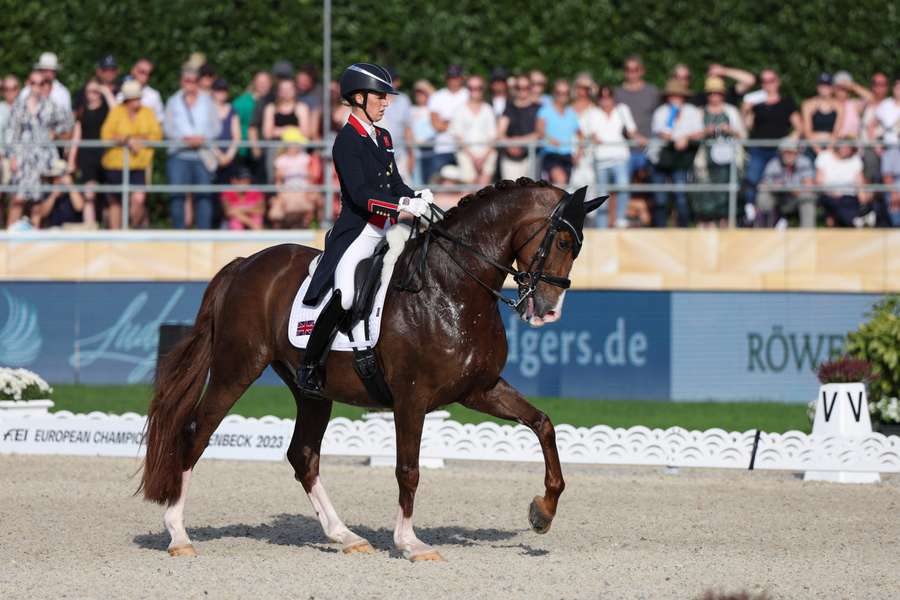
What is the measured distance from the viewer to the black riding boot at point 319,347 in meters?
9.02

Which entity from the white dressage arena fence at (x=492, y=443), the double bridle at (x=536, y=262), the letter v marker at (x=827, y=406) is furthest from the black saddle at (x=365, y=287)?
the letter v marker at (x=827, y=406)

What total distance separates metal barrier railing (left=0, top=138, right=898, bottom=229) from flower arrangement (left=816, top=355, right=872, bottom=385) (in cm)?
487

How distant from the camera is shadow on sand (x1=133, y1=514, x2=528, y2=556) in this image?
9492mm

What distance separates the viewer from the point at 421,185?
61.0 feet

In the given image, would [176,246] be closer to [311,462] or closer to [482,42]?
[482,42]

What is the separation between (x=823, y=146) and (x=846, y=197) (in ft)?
2.36

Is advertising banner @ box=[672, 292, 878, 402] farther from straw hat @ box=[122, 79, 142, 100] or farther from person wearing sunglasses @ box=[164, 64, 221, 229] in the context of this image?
straw hat @ box=[122, 79, 142, 100]

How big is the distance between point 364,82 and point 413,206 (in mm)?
906

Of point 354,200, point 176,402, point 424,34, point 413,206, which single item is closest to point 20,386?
point 176,402

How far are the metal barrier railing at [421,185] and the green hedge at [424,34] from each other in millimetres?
3518

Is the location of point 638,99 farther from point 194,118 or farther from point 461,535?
point 461,535

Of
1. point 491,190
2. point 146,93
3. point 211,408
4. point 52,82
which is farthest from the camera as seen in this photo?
point 146,93

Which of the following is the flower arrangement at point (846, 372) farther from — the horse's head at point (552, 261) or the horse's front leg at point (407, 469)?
the horse's front leg at point (407, 469)

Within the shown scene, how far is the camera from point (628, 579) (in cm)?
812
